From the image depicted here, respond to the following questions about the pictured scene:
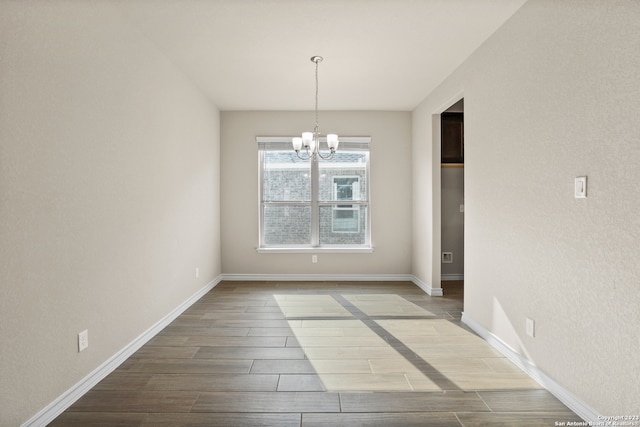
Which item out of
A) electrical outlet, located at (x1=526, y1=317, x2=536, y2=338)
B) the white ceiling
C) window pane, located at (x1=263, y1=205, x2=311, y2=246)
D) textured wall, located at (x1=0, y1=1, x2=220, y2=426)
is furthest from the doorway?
textured wall, located at (x1=0, y1=1, x2=220, y2=426)

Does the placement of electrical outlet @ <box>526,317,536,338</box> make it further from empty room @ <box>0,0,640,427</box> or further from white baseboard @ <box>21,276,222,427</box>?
white baseboard @ <box>21,276,222,427</box>

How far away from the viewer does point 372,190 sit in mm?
5242

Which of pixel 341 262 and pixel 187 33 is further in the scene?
pixel 341 262

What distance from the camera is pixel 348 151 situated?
5.29 m

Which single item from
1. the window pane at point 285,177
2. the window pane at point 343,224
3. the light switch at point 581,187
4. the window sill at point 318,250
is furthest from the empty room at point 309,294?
the window pane at point 343,224

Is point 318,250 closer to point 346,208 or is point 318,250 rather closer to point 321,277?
point 321,277

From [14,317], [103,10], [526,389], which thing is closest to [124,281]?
[14,317]

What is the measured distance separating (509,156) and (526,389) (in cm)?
161

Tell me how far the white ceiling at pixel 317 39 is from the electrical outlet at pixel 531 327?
222cm

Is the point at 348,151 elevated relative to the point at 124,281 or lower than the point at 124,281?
elevated

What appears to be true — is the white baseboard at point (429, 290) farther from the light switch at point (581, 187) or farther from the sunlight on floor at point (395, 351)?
the light switch at point (581, 187)

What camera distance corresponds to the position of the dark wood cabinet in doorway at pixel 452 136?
488 centimetres

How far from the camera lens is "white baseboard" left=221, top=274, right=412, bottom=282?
5246mm

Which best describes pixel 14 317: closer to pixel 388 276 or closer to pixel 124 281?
pixel 124 281
